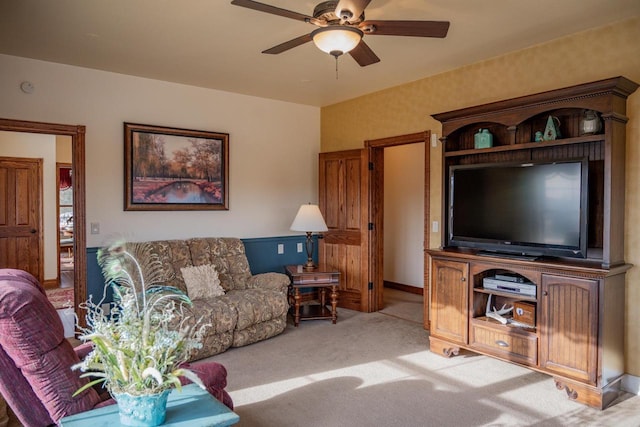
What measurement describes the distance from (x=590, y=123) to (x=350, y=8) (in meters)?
2.04

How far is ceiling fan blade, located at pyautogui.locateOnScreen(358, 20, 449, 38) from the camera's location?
8.28ft

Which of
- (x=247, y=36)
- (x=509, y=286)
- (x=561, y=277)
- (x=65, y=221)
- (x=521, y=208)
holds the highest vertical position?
(x=247, y=36)

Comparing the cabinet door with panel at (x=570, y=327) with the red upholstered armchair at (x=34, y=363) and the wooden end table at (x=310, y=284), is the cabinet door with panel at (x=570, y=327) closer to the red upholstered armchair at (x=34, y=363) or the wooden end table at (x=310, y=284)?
the wooden end table at (x=310, y=284)

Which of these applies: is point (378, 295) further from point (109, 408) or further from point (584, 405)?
point (109, 408)

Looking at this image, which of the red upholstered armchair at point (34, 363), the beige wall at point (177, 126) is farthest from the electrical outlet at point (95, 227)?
the red upholstered armchair at point (34, 363)

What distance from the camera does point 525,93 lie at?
3785mm

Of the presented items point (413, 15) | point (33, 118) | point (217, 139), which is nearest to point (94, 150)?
point (33, 118)

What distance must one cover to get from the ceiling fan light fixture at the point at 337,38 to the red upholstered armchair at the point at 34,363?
1980mm

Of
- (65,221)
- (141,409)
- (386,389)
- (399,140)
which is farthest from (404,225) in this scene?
(65,221)

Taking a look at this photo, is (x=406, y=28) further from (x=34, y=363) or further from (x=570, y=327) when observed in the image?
(x=34, y=363)

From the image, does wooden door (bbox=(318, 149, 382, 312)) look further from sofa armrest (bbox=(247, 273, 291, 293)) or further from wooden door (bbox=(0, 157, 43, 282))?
wooden door (bbox=(0, 157, 43, 282))

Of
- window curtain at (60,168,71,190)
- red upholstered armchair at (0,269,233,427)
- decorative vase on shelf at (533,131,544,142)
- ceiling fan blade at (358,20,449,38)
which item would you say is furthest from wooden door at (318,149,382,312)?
window curtain at (60,168,71,190)

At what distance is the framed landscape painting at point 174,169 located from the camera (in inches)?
179

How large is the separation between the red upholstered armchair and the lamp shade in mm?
3330
